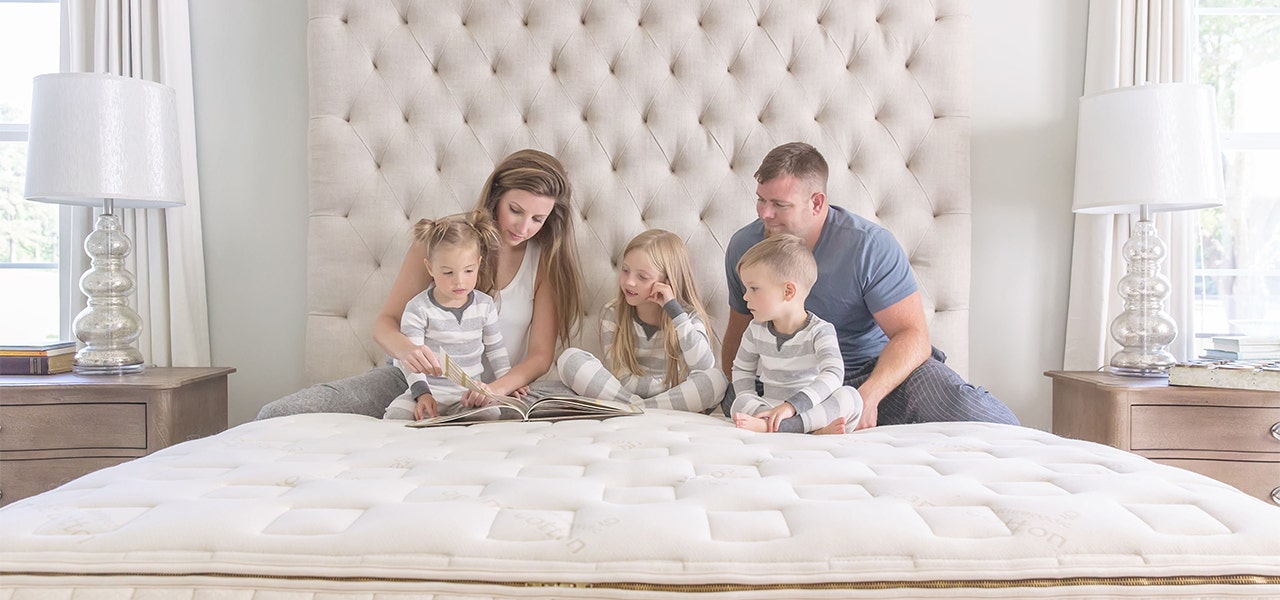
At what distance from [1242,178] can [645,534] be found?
2885 millimetres

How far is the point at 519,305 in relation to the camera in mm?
2363

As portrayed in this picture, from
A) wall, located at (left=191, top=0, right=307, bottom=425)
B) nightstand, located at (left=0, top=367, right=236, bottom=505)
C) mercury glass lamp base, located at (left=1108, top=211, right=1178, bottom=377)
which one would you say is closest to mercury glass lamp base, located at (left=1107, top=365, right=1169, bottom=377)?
mercury glass lamp base, located at (left=1108, top=211, right=1178, bottom=377)

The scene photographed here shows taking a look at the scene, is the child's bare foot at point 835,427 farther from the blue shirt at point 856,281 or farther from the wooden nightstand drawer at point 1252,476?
the wooden nightstand drawer at point 1252,476

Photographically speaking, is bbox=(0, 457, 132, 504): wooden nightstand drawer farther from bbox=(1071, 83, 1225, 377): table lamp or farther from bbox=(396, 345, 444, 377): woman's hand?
bbox=(1071, 83, 1225, 377): table lamp

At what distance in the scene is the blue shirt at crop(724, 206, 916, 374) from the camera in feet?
7.06

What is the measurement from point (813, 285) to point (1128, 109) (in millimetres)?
1060

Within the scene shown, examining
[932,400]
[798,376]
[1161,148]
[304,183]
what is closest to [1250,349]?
[1161,148]

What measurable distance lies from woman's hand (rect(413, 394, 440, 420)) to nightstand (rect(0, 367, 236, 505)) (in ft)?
2.30

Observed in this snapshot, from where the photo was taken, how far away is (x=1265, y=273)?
2.86 meters

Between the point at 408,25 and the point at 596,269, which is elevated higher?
the point at 408,25

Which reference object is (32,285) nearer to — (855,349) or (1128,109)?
(855,349)

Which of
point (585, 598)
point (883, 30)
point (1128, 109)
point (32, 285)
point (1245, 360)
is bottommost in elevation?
point (585, 598)

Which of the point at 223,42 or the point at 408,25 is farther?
the point at 223,42

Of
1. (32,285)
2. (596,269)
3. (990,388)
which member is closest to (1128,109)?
(990,388)
